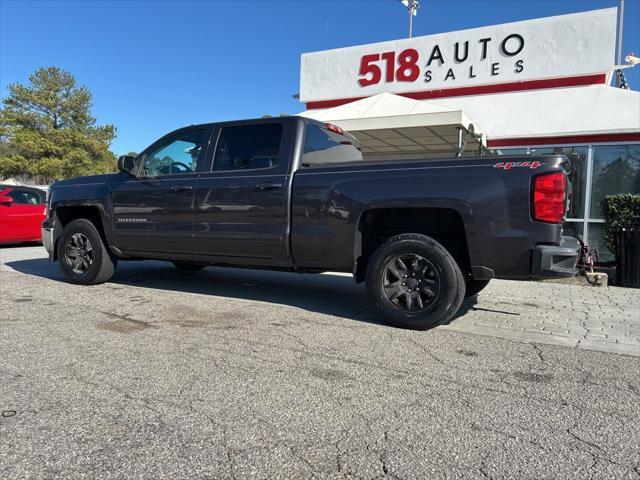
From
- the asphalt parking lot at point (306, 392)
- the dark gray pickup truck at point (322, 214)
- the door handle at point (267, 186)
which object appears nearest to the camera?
the asphalt parking lot at point (306, 392)

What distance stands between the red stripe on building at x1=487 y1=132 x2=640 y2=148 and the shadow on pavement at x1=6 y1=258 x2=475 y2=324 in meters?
7.49

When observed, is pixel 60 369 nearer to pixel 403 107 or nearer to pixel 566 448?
pixel 566 448

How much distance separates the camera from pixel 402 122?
34.3 ft

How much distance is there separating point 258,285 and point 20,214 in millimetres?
7255

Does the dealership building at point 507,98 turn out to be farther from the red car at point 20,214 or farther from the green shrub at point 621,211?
the red car at point 20,214

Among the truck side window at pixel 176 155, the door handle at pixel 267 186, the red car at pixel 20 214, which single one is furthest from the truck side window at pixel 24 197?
the door handle at pixel 267 186

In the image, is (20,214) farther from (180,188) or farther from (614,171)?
(614,171)

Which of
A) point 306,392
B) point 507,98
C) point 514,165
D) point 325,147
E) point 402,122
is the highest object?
point 507,98

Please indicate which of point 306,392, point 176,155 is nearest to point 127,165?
point 176,155

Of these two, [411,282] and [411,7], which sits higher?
[411,7]

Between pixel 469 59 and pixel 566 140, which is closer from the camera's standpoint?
pixel 566 140

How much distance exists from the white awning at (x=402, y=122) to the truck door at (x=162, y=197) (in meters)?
5.32

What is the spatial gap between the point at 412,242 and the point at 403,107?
283 inches

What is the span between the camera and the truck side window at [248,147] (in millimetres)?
5344
